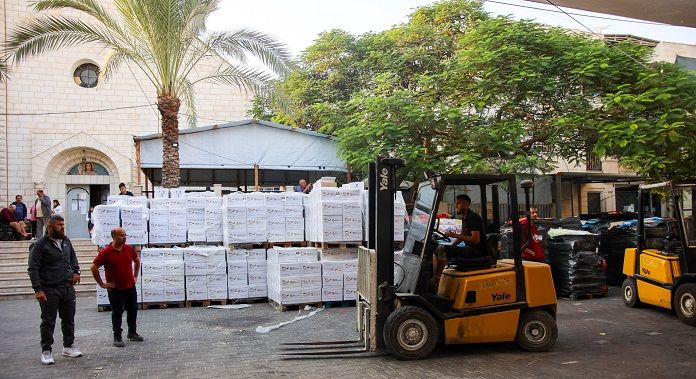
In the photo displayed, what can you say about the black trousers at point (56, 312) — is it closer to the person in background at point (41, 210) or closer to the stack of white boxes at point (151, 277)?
the stack of white boxes at point (151, 277)

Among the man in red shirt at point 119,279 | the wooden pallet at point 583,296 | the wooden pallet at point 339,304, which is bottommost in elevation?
the wooden pallet at point 583,296

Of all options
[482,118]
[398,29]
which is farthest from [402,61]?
[482,118]

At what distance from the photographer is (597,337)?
8.34m

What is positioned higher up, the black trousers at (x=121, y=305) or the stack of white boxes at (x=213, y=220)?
the stack of white boxes at (x=213, y=220)

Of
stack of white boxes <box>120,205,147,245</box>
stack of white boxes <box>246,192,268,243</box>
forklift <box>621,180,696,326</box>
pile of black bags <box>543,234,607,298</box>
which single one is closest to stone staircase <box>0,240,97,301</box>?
stack of white boxes <box>120,205,147,245</box>

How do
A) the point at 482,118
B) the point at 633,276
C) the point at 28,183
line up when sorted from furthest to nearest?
the point at 28,183
the point at 482,118
the point at 633,276

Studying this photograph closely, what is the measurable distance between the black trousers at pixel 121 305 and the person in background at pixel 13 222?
12.9 metres

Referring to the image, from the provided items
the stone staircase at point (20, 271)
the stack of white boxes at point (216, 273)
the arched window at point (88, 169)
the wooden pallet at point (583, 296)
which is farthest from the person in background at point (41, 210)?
the wooden pallet at point (583, 296)

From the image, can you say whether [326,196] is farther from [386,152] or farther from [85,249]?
[85,249]

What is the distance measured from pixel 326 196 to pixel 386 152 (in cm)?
628

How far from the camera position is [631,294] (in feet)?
35.7

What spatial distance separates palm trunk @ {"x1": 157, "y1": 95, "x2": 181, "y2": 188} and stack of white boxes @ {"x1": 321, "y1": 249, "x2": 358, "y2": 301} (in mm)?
5873

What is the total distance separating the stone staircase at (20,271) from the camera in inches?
560

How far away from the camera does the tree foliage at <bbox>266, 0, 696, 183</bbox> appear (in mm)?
15008
